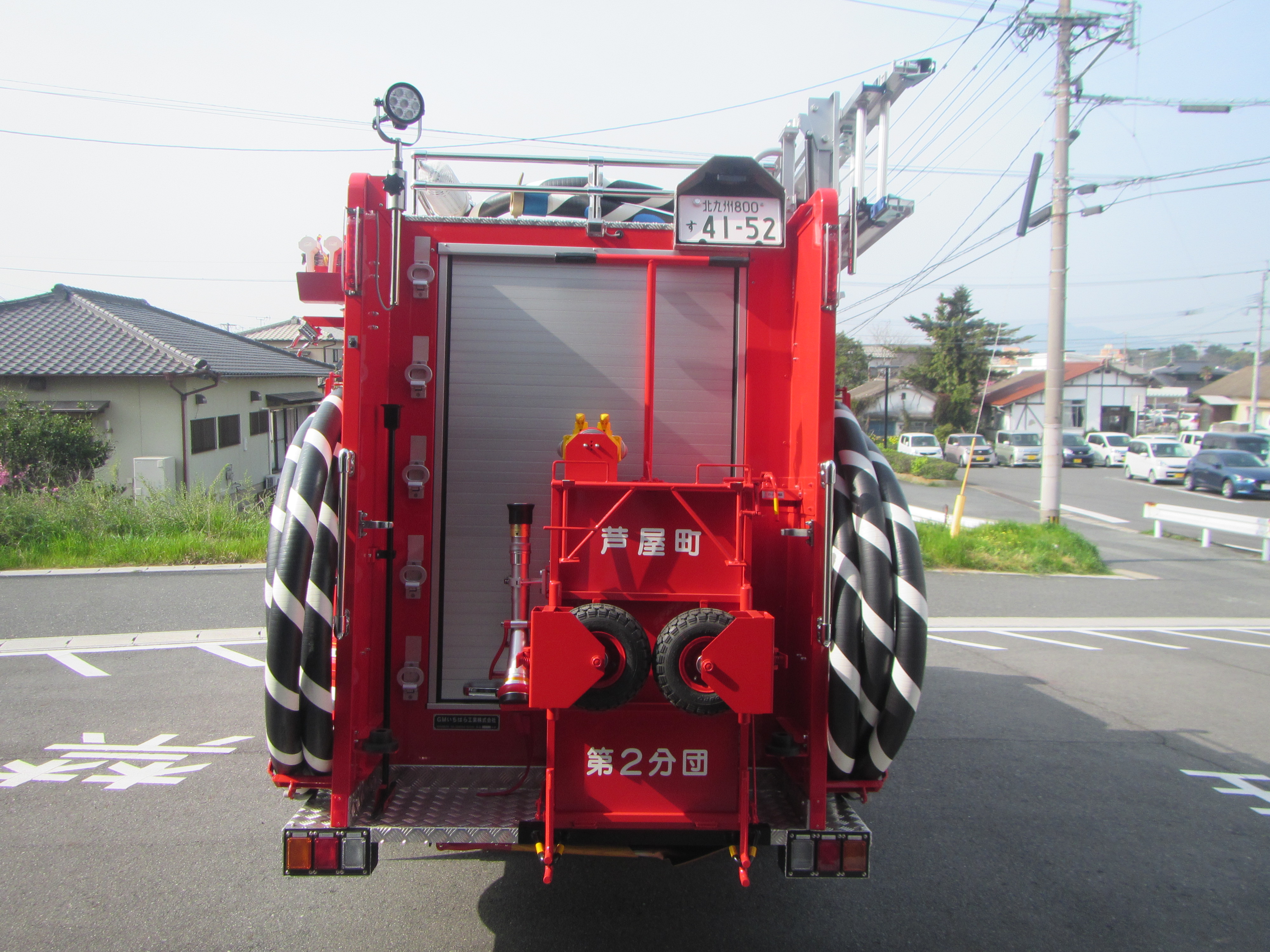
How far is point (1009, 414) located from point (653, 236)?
55.9m

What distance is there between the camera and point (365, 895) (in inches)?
150

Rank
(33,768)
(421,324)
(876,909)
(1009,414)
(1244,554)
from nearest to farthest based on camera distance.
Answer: (421,324)
(876,909)
(33,768)
(1244,554)
(1009,414)

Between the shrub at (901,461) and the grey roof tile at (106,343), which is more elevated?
the grey roof tile at (106,343)

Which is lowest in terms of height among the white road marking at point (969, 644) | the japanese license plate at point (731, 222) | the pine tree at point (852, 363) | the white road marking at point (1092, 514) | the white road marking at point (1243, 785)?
the white road marking at point (1243, 785)

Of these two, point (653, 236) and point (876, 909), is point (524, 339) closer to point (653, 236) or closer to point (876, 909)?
point (653, 236)

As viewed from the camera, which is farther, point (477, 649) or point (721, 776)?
point (477, 649)

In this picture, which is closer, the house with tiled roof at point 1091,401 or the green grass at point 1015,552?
the green grass at point 1015,552

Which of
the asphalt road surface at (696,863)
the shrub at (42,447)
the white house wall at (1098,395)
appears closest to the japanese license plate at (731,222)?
the asphalt road surface at (696,863)

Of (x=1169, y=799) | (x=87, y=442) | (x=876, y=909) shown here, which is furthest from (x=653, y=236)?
(x=87, y=442)

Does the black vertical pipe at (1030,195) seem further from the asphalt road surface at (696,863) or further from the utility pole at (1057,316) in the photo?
the asphalt road surface at (696,863)

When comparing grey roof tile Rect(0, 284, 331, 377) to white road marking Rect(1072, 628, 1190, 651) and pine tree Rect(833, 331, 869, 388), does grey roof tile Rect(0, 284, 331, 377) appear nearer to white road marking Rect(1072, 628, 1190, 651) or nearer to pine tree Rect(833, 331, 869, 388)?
white road marking Rect(1072, 628, 1190, 651)

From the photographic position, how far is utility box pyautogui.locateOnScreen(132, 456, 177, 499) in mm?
15166

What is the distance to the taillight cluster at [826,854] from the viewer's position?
2990mm

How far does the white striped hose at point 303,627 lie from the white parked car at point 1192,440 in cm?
3800
